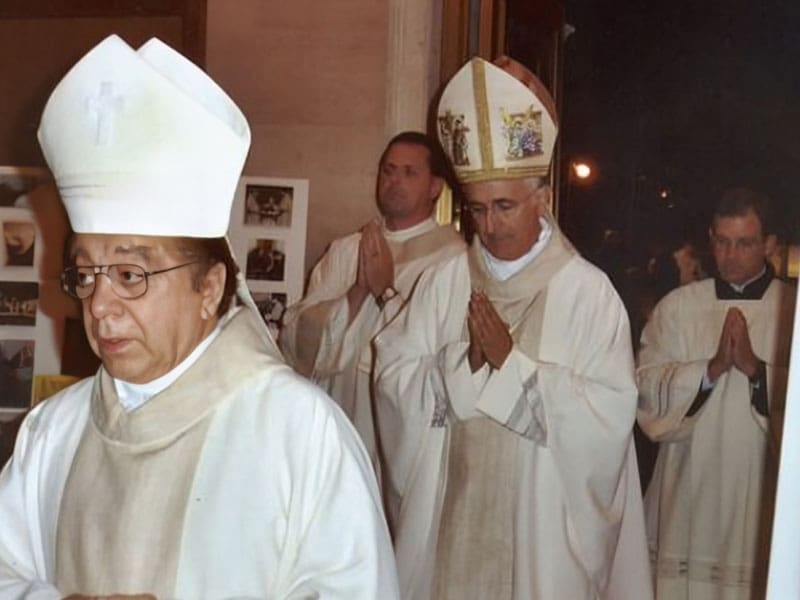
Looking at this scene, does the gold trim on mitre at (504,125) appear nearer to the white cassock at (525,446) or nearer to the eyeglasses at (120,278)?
the white cassock at (525,446)

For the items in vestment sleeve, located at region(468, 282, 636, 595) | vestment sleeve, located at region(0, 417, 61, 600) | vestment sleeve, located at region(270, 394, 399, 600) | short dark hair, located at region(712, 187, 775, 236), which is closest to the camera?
vestment sleeve, located at region(270, 394, 399, 600)

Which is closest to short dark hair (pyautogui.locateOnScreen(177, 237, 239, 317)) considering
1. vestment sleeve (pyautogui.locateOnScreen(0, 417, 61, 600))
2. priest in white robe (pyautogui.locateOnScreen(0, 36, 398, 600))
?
priest in white robe (pyautogui.locateOnScreen(0, 36, 398, 600))

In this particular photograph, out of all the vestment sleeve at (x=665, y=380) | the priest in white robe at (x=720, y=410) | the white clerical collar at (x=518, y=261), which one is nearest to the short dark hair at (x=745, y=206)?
the priest in white robe at (x=720, y=410)

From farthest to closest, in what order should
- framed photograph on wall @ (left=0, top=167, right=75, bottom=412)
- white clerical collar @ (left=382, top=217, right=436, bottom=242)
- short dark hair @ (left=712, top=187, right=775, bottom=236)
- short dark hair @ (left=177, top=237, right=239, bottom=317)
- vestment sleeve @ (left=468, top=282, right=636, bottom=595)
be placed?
framed photograph on wall @ (left=0, top=167, right=75, bottom=412) < white clerical collar @ (left=382, top=217, right=436, bottom=242) < vestment sleeve @ (left=468, top=282, right=636, bottom=595) < short dark hair @ (left=712, top=187, right=775, bottom=236) < short dark hair @ (left=177, top=237, right=239, bottom=317)

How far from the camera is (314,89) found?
366 cm

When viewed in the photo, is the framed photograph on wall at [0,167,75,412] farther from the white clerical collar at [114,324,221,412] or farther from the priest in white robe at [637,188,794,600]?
the priest in white robe at [637,188,794,600]

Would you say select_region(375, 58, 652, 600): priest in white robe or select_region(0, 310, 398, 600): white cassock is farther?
select_region(375, 58, 652, 600): priest in white robe

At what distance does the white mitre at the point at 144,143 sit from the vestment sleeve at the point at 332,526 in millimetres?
490

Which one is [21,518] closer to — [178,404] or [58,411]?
[58,411]

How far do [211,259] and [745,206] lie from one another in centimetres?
132

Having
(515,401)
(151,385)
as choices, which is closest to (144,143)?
(151,385)

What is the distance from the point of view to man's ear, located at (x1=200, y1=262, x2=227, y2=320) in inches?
109

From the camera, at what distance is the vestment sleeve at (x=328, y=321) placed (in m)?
3.64

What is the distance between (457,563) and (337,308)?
75 cm
